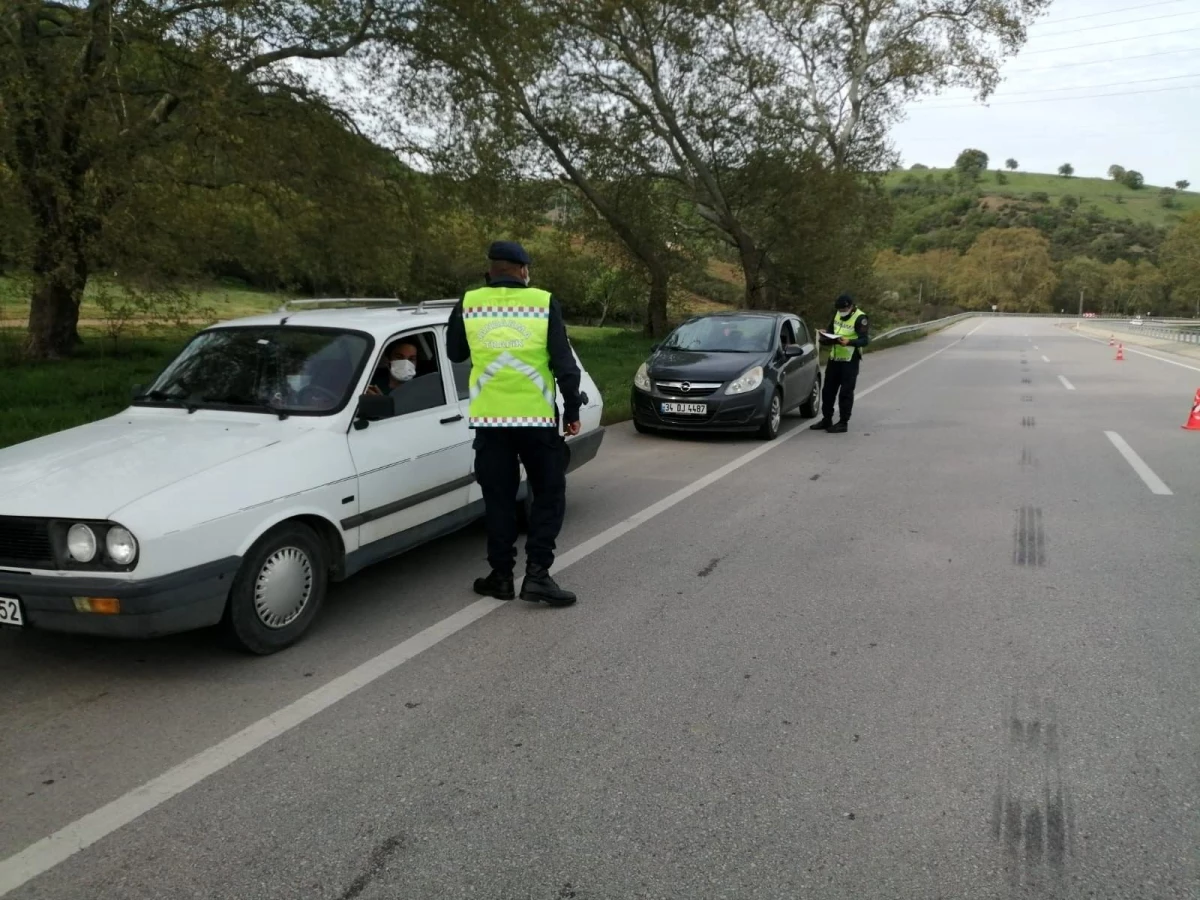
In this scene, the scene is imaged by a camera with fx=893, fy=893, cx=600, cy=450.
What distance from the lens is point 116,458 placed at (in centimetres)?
420

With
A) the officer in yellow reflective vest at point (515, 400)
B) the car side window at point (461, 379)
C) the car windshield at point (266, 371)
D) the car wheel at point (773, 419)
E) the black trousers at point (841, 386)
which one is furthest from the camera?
the black trousers at point (841, 386)

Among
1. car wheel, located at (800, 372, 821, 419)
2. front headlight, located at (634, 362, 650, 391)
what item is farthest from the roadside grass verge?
car wheel, located at (800, 372, 821, 419)

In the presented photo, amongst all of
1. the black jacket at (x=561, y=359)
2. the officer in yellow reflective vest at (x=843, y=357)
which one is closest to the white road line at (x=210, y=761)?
the black jacket at (x=561, y=359)

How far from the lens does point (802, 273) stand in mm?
29828

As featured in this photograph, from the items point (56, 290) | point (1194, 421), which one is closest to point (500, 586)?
point (1194, 421)

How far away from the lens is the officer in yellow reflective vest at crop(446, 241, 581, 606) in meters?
4.71

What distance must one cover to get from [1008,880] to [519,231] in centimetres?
2455

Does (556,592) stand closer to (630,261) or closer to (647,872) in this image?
(647,872)

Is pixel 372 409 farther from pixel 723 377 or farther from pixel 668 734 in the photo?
pixel 723 377

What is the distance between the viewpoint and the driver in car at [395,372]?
532cm

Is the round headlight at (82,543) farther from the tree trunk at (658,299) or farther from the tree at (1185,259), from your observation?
the tree at (1185,259)

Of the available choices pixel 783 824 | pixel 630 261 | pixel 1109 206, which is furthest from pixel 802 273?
pixel 1109 206

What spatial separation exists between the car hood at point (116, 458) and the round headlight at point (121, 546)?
9 cm

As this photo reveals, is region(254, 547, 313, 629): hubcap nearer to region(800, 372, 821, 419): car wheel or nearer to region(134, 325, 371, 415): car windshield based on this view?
region(134, 325, 371, 415): car windshield
